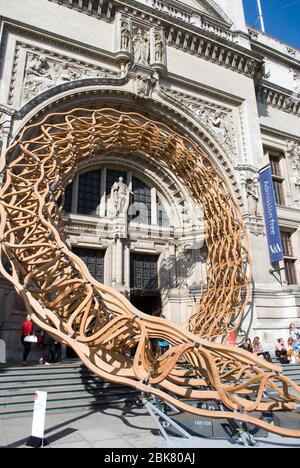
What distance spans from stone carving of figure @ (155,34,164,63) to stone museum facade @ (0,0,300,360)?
6cm

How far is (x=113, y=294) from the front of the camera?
6.17 meters

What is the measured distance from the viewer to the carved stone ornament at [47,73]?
44.4 feet

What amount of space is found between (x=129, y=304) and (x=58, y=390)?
3456mm

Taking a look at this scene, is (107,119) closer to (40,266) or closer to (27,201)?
(27,201)

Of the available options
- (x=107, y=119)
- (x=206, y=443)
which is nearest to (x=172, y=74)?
(x=107, y=119)

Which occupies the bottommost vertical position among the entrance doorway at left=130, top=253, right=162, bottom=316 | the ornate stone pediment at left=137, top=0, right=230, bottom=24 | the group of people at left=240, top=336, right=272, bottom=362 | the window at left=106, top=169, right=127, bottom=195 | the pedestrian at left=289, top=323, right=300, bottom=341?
the group of people at left=240, top=336, right=272, bottom=362

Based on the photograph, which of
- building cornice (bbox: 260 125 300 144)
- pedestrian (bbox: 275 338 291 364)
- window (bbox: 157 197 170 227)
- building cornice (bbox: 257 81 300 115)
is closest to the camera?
pedestrian (bbox: 275 338 291 364)

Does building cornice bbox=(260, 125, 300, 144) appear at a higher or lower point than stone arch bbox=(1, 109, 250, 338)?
higher

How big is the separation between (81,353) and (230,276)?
27.9ft

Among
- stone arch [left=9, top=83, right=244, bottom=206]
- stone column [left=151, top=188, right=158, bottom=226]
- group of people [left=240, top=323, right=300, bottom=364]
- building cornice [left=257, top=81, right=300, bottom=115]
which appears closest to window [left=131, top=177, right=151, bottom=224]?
stone column [left=151, top=188, right=158, bottom=226]

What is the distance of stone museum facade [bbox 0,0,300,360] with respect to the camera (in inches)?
554

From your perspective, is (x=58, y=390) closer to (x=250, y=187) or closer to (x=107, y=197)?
(x=107, y=197)

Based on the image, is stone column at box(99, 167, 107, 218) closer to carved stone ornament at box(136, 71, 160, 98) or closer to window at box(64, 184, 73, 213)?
window at box(64, 184, 73, 213)

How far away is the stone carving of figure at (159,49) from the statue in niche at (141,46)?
43 cm
